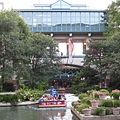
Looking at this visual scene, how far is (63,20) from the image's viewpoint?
6144cm

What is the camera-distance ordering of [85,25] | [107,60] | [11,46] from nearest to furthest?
[11,46], [107,60], [85,25]

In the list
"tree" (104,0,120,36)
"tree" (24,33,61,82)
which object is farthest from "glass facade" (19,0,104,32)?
"tree" (24,33,61,82)

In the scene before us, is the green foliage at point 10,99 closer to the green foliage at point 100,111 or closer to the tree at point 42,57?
the green foliage at point 100,111

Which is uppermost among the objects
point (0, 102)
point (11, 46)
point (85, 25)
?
point (85, 25)

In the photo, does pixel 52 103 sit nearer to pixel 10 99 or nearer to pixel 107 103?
pixel 10 99

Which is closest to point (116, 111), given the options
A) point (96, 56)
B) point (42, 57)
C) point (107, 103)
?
point (107, 103)

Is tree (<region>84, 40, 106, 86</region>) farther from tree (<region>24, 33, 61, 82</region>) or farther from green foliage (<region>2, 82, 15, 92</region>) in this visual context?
green foliage (<region>2, 82, 15, 92</region>)

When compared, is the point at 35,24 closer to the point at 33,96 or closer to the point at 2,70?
the point at 2,70

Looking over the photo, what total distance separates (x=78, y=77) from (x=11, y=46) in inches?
583

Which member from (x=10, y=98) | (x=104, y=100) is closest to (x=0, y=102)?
(x=10, y=98)

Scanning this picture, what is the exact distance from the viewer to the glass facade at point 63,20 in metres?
61.4

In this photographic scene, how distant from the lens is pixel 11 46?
3916 centimetres

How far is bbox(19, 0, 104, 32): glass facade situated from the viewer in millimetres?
61406

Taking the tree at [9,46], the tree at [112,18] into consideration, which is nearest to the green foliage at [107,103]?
the tree at [9,46]
